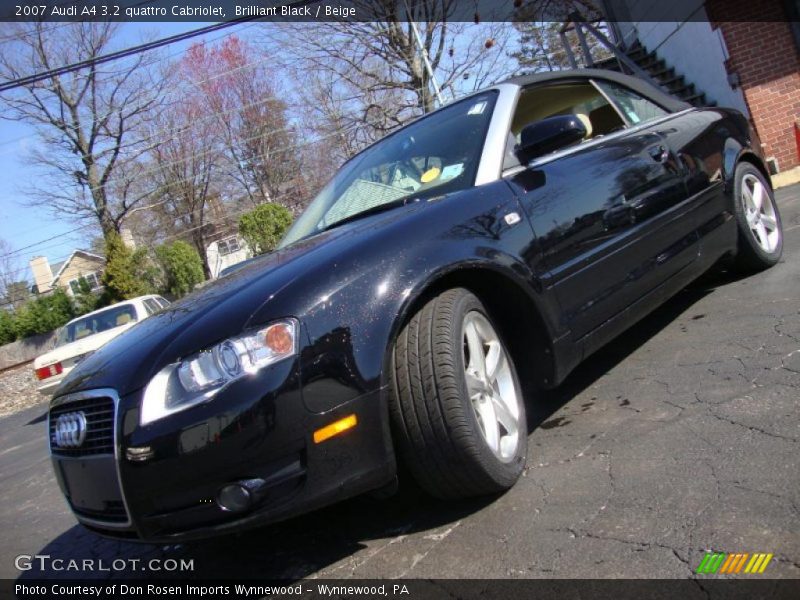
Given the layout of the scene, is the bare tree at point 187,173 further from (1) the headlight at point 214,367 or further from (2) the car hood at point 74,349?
(1) the headlight at point 214,367

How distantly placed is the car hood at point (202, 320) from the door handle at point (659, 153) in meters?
1.64

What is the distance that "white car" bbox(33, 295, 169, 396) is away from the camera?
10.1m

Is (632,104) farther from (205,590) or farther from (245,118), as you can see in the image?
(245,118)

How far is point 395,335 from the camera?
2.22 metres

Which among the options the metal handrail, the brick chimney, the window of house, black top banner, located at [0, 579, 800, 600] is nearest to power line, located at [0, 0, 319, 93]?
the metal handrail

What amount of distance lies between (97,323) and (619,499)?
10.5 metres

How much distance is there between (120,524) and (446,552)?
1079 millimetres

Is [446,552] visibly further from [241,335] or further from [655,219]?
[655,219]

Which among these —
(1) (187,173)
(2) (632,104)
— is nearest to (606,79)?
(2) (632,104)

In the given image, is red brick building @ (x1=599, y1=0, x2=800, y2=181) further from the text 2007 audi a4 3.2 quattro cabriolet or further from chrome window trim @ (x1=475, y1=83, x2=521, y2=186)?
chrome window trim @ (x1=475, y1=83, x2=521, y2=186)

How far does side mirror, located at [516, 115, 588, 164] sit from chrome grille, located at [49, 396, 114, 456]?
1.99m

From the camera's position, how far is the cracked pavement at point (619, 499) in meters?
1.96

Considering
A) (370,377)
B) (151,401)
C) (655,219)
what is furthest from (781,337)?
(151,401)

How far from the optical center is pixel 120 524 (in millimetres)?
2166
